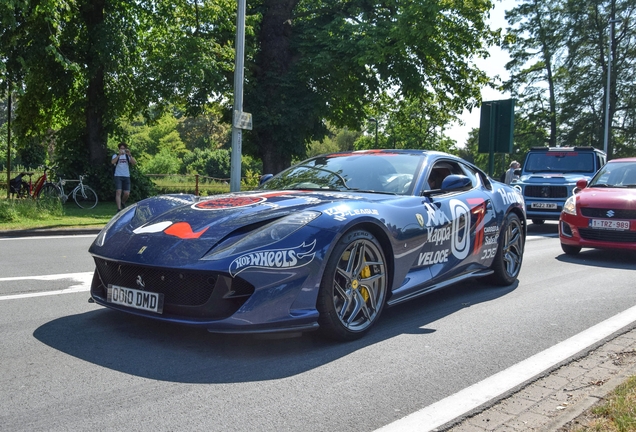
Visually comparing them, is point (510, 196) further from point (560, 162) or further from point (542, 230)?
point (560, 162)

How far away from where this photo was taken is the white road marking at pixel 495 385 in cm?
298

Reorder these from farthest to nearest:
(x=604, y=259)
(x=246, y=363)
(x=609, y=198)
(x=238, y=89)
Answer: (x=238, y=89) < (x=604, y=259) < (x=609, y=198) < (x=246, y=363)

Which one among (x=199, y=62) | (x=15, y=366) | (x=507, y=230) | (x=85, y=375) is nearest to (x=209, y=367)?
(x=85, y=375)

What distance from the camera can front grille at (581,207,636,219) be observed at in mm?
8906

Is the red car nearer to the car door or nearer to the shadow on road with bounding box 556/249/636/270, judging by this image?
the shadow on road with bounding box 556/249/636/270

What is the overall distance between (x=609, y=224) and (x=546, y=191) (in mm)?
5976

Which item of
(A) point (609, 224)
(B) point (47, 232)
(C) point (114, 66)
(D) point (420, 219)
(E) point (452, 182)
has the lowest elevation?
(B) point (47, 232)

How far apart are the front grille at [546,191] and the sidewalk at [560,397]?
1105 centimetres

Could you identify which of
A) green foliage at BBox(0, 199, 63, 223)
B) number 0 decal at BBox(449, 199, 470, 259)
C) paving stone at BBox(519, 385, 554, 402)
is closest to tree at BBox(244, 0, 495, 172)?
green foliage at BBox(0, 199, 63, 223)

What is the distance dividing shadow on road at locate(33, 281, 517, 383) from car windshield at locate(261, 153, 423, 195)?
1.13 m

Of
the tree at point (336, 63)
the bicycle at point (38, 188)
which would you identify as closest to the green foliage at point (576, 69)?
the tree at point (336, 63)

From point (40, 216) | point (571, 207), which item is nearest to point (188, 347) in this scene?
point (571, 207)

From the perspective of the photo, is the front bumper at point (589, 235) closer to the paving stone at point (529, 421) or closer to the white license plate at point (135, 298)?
the paving stone at point (529, 421)

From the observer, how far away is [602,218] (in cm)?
916
